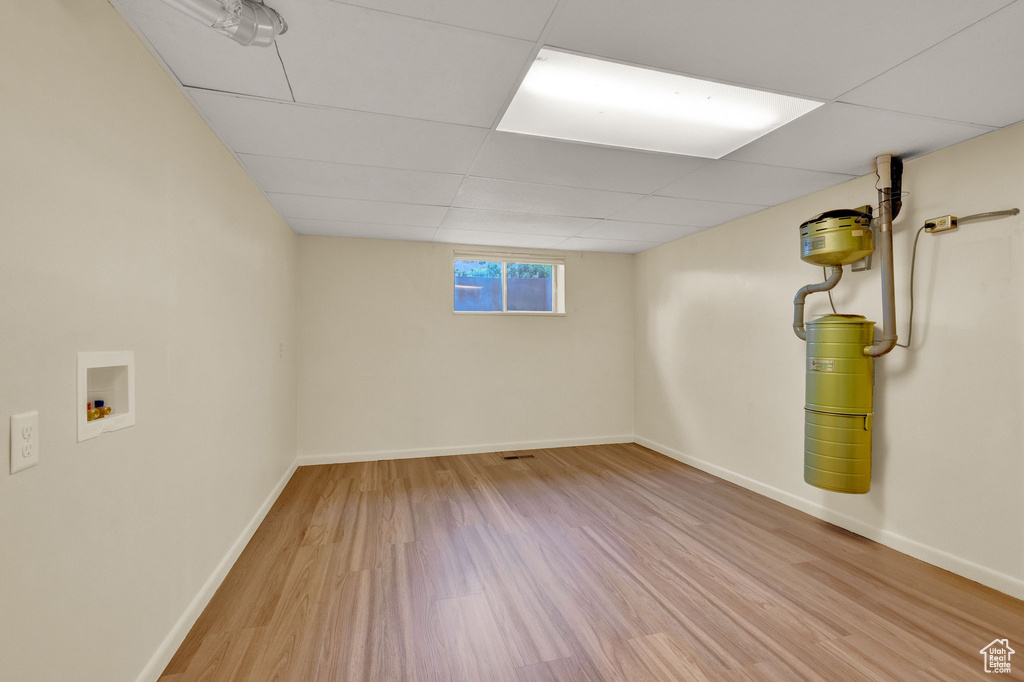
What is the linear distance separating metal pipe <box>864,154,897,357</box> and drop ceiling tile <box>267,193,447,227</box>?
282 centimetres

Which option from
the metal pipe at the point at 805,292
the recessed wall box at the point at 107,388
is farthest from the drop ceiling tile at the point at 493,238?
the recessed wall box at the point at 107,388

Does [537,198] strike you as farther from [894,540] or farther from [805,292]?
[894,540]

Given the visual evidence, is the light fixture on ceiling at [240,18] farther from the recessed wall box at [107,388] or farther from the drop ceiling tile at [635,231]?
the drop ceiling tile at [635,231]

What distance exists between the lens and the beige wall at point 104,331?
1.04 m

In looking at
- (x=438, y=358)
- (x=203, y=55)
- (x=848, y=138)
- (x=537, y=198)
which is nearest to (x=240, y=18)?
(x=203, y=55)

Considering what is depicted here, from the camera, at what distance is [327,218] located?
3828 millimetres

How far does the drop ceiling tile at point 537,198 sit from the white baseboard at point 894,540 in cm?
247

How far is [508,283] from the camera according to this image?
5129 millimetres

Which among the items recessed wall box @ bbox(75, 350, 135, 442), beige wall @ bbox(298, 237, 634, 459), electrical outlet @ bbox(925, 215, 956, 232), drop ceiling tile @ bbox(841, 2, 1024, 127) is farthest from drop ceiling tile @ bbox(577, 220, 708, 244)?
recessed wall box @ bbox(75, 350, 135, 442)

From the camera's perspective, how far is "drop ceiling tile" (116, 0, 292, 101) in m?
1.44

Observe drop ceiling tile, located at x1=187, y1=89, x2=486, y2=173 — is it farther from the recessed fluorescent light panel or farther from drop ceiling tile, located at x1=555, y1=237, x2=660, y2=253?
drop ceiling tile, located at x1=555, y1=237, x2=660, y2=253

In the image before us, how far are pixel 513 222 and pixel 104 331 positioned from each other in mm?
3020

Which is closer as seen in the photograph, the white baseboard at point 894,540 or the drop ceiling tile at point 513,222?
the white baseboard at point 894,540

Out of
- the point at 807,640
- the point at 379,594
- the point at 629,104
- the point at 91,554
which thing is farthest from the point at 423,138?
the point at 807,640
